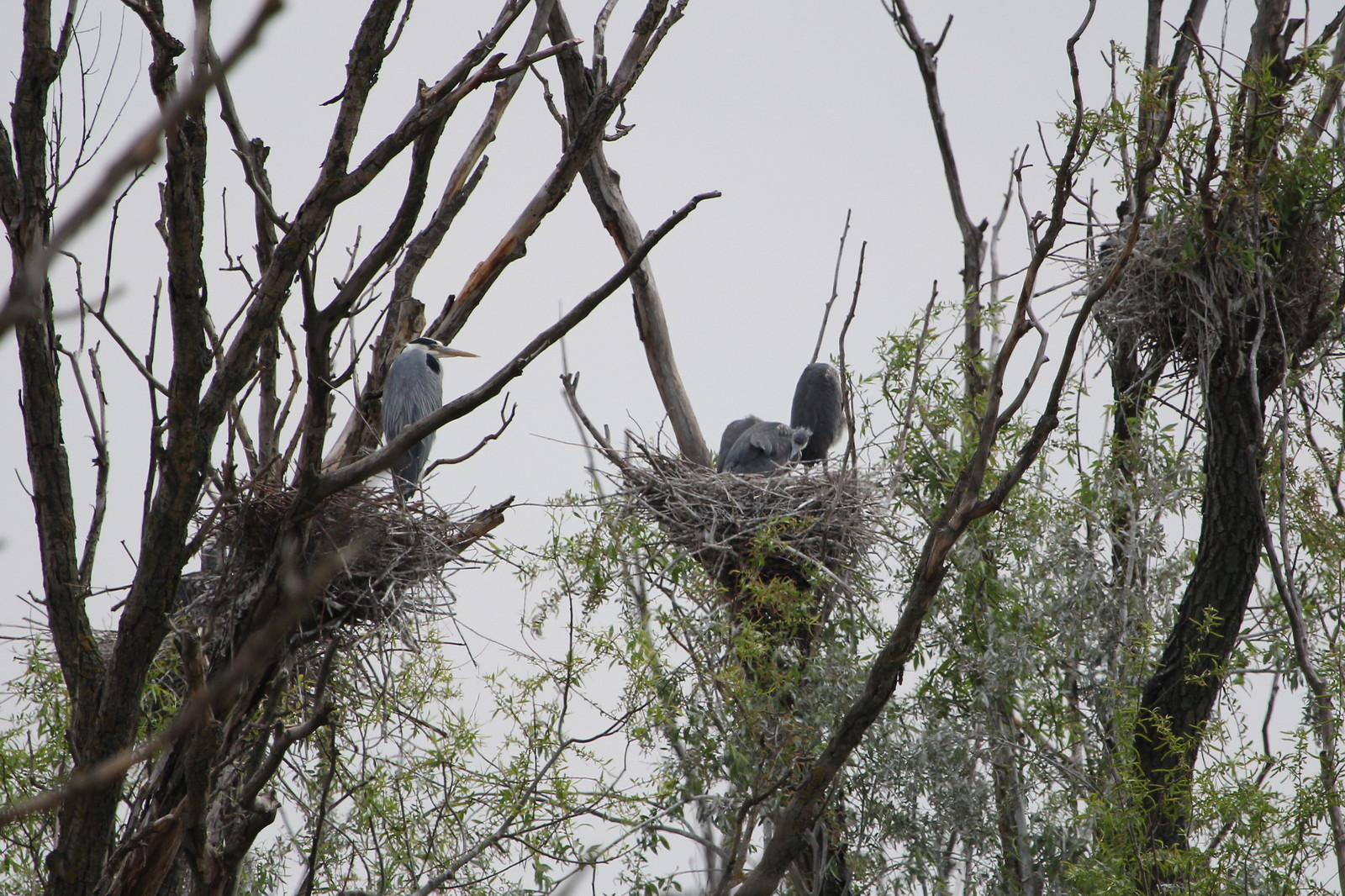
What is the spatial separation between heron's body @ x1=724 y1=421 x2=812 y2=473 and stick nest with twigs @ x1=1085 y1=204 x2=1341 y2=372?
2101 mm

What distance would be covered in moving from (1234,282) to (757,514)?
2.36m

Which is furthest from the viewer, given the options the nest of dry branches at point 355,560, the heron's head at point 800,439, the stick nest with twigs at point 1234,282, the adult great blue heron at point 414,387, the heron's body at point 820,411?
the heron's body at point 820,411

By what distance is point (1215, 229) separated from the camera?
5.08 metres

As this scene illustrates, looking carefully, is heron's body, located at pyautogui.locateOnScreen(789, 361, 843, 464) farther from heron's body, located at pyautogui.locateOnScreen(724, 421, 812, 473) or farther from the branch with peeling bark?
the branch with peeling bark

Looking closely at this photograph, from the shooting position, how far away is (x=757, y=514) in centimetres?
581

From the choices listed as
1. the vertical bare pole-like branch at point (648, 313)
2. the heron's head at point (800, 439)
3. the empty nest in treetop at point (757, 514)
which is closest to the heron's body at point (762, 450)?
the heron's head at point (800, 439)

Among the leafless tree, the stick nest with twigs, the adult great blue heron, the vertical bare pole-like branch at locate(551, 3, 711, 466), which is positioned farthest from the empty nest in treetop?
the leafless tree

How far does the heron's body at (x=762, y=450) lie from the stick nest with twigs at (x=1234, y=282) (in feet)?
Answer: 6.89

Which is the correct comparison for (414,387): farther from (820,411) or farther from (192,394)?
(192,394)

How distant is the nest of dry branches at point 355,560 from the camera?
15.3 feet

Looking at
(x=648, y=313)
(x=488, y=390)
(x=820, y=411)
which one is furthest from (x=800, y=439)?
(x=488, y=390)

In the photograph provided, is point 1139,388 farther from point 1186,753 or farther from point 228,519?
point 228,519

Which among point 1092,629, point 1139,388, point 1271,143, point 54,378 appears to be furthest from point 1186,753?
point 54,378

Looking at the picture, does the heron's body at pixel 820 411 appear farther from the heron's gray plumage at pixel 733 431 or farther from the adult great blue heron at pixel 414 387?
the adult great blue heron at pixel 414 387
